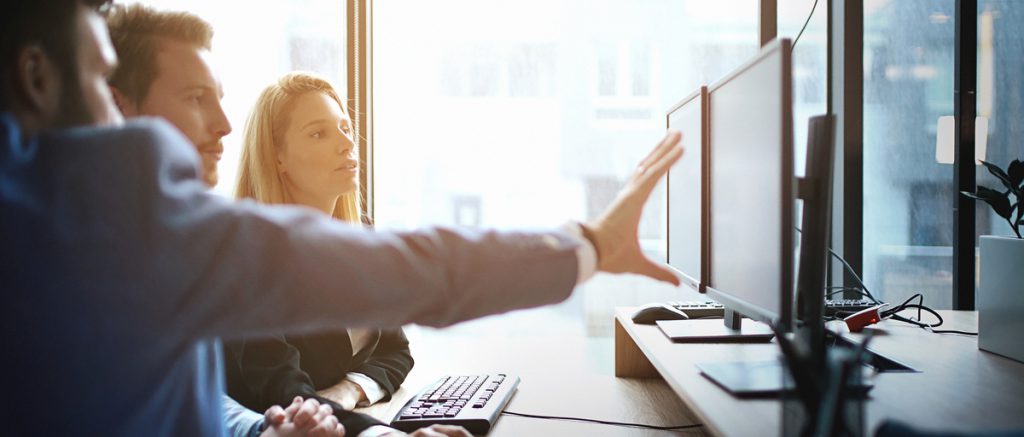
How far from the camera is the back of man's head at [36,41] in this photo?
58 cm

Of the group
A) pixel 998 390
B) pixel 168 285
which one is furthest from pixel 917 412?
pixel 168 285

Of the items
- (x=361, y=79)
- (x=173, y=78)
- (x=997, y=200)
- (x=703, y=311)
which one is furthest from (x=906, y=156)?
(x=173, y=78)

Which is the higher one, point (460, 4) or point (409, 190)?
point (460, 4)

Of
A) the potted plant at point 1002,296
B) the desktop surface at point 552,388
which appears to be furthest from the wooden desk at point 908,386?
the desktop surface at point 552,388

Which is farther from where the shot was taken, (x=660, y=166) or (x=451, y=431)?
(x=451, y=431)

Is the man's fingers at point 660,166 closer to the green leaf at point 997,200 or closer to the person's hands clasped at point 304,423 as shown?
the person's hands clasped at point 304,423

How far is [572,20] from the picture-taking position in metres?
2.52

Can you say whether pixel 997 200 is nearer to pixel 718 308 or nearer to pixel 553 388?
pixel 718 308

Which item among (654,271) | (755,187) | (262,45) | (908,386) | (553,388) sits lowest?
(553,388)

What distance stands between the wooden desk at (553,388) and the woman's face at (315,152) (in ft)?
1.69

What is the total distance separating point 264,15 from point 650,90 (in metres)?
1.39

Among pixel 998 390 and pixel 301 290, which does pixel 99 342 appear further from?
pixel 998 390

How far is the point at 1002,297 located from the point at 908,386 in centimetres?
46

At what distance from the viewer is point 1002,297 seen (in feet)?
4.19
